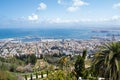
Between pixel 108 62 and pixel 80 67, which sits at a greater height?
pixel 108 62

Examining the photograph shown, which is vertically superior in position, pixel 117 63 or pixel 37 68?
pixel 117 63

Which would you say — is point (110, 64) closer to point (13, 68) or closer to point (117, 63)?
point (117, 63)

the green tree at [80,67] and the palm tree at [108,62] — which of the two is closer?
the palm tree at [108,62]

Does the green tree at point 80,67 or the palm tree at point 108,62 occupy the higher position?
the palm tree at point 108,62

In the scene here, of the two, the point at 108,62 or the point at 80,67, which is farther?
the point at 80,67

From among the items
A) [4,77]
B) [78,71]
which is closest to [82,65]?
[78,71]

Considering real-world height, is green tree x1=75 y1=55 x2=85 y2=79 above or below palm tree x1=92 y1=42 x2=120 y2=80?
below

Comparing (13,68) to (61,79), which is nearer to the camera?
(61,79)

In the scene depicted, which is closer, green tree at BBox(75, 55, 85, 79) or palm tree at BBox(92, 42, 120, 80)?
palm tree at BBox(92, 42, 120, 80)
